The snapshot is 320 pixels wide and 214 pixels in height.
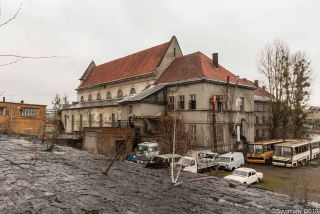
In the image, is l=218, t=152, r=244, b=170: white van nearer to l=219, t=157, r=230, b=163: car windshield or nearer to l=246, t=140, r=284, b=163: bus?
l=219, t=157, r=230, b=163: car windshield

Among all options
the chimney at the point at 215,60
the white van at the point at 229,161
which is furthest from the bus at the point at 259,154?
the chimney at the point at 215,60

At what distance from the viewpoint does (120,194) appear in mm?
6055

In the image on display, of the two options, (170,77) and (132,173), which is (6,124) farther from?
(132,173)

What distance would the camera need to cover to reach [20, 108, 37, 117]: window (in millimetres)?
44219

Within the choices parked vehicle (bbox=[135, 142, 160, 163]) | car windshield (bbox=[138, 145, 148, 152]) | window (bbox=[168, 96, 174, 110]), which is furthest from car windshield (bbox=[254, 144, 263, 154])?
car windshield (bbox=[138, 145, 148, 152])

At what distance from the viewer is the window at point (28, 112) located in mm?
44219

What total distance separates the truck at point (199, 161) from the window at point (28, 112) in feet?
104

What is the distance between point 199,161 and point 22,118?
107 feet

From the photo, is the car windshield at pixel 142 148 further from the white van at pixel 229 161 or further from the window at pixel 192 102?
the window at pixel 192 102

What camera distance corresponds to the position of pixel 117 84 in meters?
50.3

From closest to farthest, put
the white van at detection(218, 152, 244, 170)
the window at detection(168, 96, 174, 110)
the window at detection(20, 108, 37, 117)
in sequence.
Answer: the white van at detection(218, 152, 244, 170), the window at detection(168, 96, 174, 110), the window at detection(20, 108, 37, 117)

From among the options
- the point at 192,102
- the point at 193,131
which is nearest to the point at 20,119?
the point at 192,102

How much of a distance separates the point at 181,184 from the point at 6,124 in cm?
4091

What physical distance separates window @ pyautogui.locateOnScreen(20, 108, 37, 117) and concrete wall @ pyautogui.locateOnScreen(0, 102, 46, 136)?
26cm
